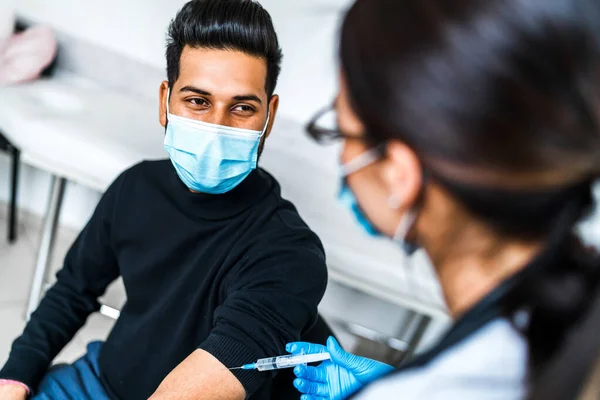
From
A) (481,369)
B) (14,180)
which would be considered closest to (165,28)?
(14,180)

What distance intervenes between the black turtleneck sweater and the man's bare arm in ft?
0.06

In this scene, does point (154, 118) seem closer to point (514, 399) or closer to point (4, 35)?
point (4, 35)

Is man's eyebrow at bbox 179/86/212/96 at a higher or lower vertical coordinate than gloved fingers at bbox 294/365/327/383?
higher

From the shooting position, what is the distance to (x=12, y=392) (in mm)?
987

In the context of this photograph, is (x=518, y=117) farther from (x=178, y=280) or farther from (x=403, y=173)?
(x=178, y=280)

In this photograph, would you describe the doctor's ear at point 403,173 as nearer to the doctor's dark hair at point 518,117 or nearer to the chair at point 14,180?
the doctor's dark hair at point 518,117

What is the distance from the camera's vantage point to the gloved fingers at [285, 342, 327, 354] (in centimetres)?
90

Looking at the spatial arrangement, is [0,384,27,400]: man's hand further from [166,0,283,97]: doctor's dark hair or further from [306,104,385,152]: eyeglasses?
[306,104,385,152]: eyeglasses

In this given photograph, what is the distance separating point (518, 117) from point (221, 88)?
2.17 feet

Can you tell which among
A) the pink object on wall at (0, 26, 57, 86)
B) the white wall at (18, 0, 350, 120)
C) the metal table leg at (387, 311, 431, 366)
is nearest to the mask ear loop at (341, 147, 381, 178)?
the white wall at (18, 0, 350, 120)

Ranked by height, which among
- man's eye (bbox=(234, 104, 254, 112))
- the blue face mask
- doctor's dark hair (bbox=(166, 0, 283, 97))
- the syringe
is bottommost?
the syringe

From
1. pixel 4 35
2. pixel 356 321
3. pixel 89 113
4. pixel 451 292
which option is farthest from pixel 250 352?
pixel 4 35

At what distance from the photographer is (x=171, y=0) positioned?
200 centimetres

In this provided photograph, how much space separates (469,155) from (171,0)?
6.01 feet
